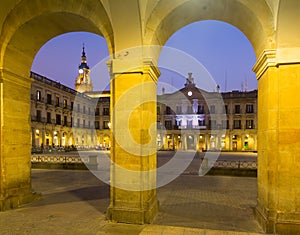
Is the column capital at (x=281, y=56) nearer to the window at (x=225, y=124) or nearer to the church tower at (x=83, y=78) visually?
the window at (x=225, y=124)

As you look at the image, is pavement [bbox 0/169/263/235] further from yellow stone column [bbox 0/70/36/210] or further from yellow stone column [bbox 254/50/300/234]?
yellow stone column [bbox 254/50/300/234]

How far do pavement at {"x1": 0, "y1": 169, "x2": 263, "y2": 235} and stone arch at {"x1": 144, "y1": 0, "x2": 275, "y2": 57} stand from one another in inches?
174

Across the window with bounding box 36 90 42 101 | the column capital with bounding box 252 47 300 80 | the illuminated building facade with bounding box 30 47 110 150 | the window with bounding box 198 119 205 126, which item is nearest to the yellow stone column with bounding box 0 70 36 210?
the column capital with bounding box 252 47 300 80

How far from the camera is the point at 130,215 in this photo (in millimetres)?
5410

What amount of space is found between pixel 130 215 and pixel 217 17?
5766mm

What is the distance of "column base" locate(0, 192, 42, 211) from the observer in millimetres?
6535

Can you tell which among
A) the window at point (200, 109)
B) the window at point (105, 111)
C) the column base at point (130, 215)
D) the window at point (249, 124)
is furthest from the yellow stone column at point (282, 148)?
the window at point (105, 111)

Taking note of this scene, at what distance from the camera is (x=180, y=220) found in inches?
228

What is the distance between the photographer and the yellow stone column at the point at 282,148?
4.90m

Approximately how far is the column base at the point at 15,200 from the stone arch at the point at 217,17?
6050mm

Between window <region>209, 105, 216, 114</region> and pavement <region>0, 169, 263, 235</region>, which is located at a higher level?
window <region>209, 105, 216, 114</region>

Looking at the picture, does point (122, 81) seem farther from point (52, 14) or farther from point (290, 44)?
point (290, 44)

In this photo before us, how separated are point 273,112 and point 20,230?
638 centimetres

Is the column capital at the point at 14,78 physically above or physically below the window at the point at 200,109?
below
